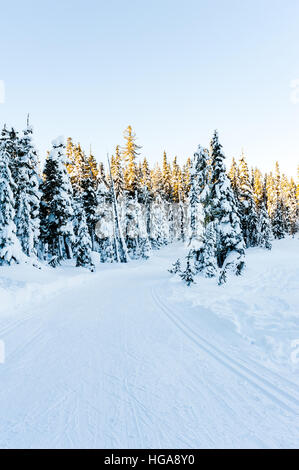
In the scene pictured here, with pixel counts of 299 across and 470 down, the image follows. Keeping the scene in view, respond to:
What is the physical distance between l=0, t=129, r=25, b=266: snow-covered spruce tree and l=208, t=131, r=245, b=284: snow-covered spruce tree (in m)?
14.5

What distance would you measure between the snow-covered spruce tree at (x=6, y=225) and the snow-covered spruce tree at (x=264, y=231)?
35.2 meters

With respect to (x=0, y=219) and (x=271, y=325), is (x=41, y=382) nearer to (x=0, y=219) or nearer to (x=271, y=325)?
(x=271, y=325)

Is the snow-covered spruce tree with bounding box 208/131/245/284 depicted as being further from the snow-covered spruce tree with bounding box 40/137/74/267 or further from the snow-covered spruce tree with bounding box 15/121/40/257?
the snow-covered spruce tree with bounding box 15/121/40/257

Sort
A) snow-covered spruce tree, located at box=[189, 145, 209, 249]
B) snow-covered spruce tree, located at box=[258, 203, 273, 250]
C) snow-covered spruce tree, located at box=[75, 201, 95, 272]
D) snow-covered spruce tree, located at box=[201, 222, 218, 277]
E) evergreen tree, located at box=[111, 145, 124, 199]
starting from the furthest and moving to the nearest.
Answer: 1. evergreen tree, located at box=[111, 145, 124, 199]
2. snow-covered spruce tree, located at box=[258, 203, 273, 250]
3. snow-covered spruce tree, located at box=[75, 201, 95, 272]
4. snow-covered spruce tree, located at box=[189, 145, 209, 249]
5. snow-covered spruce tree, located at box=[201, 222, 218, 277]

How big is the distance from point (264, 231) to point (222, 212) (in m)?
23.9

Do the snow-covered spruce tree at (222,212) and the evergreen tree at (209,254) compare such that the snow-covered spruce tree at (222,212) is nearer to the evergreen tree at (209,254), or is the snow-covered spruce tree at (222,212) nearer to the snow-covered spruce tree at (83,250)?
the evergreen tree at (209,254)

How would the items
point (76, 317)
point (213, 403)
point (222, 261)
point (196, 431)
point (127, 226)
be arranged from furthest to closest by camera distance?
point (127, 226)
point (222, 261)
point (76, 317)
point (213, 403)
point (196, 431)

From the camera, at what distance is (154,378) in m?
3.85

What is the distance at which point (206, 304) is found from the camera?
8.73 metres

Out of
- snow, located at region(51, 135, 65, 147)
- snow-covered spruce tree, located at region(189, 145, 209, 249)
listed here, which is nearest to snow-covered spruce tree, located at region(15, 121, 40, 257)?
snow, located at region(51, 135, 65, 147)

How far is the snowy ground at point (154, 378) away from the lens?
8.76 ft

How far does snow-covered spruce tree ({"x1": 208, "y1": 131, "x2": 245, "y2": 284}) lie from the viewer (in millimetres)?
19109
